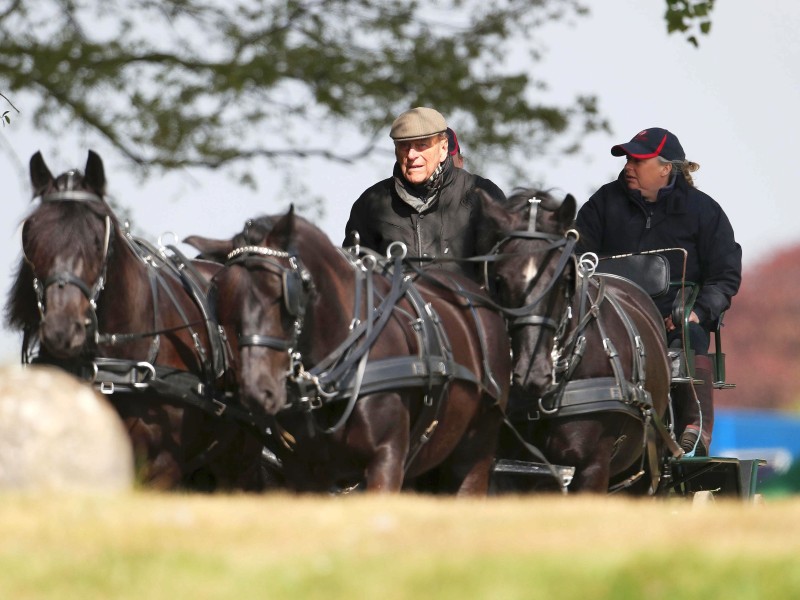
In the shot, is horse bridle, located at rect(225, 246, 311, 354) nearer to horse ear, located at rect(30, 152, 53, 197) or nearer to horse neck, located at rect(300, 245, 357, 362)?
horse neck, located at rect(300, 245, 357, 362)

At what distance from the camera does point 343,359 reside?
7.66 metres

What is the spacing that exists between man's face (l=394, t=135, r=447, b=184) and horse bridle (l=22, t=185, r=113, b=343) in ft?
7.23

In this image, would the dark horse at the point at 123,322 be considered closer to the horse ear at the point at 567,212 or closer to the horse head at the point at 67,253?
the horse head at the point at 67,253

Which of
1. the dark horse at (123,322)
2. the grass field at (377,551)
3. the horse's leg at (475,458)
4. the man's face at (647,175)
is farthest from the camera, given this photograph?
the man's face at (647,175)

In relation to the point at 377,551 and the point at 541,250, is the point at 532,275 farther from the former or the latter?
the point at 377,551

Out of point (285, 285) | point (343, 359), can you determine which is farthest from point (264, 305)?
point (343, 359)

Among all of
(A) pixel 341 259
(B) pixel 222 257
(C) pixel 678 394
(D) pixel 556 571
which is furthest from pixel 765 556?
(C) pixel 678 394

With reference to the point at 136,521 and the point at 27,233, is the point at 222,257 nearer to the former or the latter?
the point at 27,233

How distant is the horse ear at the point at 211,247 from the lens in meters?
7.97

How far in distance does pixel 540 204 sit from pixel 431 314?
41.4 inches

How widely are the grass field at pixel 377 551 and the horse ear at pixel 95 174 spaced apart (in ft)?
6.46

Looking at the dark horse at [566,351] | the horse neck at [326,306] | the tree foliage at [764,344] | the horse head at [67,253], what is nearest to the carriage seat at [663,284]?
the dark horse at [566,351]

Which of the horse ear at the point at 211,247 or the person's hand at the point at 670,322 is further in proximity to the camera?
the person's hand at the point at 670,322

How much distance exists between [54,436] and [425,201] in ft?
12.2
